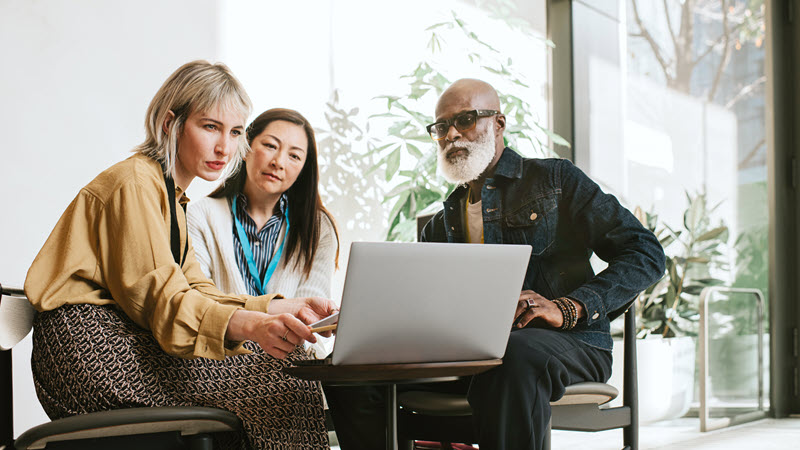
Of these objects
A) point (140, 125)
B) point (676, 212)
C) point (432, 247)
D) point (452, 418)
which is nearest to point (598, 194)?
point (452, 418)

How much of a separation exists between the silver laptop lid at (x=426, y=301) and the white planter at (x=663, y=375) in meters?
2.55

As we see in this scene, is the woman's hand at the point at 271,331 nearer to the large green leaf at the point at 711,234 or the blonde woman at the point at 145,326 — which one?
Answer: the blonde woman at the point at 145,326

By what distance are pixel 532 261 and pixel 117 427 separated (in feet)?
3.91

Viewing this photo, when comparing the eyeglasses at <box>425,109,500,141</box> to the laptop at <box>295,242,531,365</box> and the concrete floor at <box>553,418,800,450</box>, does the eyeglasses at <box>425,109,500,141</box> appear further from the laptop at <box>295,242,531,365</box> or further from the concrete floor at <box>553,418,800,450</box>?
the concrete floor at <box>553,418,800,450</box>

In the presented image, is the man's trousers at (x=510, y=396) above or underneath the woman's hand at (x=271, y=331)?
underneath

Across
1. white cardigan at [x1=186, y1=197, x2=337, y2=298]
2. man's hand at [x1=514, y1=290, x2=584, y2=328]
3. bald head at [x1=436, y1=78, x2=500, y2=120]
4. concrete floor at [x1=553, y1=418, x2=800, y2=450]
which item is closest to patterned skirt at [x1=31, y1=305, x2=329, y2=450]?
man's hand at [x1=514, y1=290, x2=584, y2=328]

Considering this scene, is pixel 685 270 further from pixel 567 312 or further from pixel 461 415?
pixel 461 415

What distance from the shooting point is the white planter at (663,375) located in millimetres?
3631

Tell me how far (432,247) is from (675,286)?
10.4 ft

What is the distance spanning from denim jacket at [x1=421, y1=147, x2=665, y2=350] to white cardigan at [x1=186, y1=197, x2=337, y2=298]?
18.1 inches

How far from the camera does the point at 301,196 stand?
2.51 meters

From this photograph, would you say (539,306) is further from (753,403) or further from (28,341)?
(753,403)

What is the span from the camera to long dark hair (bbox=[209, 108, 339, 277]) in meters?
2.45

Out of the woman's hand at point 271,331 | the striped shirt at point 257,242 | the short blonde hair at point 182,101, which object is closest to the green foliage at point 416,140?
the striped shirt at point 257,242
